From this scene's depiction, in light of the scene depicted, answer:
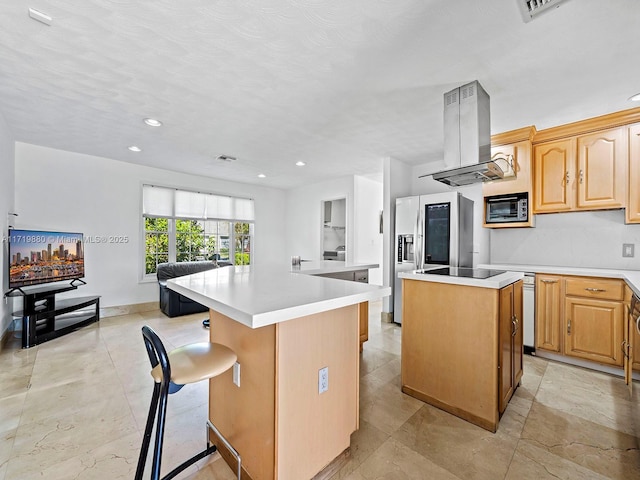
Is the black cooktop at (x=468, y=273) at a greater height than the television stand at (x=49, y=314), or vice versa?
the black cooktop at (x=468, y=273)

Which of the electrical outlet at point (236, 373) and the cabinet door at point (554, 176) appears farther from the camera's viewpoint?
the cabinet door at point (554, 176)

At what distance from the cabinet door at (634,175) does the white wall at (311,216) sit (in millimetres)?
3748

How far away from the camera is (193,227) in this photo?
5562 millimetres

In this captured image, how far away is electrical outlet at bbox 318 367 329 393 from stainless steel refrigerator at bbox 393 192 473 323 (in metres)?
2.73

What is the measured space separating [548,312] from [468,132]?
210cm

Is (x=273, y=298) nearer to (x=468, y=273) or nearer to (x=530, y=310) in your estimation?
(x=468, y=273)

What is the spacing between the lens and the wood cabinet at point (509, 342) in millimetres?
1840

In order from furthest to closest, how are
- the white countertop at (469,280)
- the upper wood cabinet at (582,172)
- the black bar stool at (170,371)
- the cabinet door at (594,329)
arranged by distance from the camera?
1. the upper wood cabinet at (582,172)
2. the cabinet door at (594,329)
3. the white countertop at (469,280)
4. the black bar stool at (170,371)

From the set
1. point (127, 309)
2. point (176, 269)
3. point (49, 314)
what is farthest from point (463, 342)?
point (127, 309)

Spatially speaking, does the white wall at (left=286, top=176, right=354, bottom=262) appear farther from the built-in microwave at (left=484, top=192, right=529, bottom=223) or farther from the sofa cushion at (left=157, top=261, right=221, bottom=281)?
the built-in microwave at (left=484, top=192, right=529, bottom=223)

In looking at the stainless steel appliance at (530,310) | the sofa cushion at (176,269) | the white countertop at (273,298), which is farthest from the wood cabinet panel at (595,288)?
the sofa cushion at (176,269)

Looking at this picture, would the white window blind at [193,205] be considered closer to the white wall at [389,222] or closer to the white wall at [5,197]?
the white wall at [5,197]

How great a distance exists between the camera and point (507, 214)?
3.38 metres

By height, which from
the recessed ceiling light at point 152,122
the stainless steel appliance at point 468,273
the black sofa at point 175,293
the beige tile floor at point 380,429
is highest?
the recessed ceiling light at point 152,122
